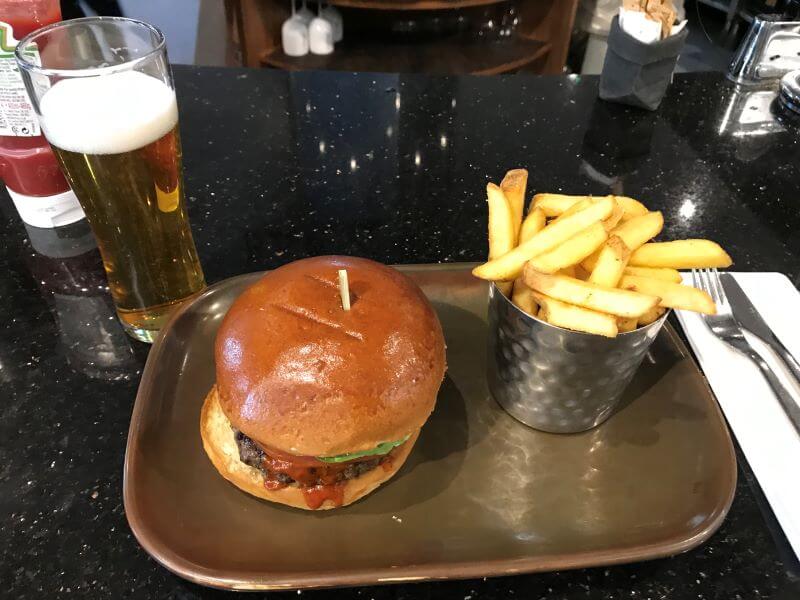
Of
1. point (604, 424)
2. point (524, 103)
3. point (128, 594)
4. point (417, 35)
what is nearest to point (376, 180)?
point (524, 103)

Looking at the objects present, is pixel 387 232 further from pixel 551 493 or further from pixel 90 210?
pixel 551 493

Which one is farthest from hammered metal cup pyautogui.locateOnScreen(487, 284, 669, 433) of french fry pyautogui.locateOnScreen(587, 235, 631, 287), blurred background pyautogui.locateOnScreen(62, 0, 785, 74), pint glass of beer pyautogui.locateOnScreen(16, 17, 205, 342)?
blurred background pyautogui.locateOnScreen(62, 0, 785, 74)

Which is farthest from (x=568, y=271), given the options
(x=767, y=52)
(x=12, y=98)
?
(x=767, y=52)

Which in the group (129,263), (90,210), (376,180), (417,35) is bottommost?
(417,35)

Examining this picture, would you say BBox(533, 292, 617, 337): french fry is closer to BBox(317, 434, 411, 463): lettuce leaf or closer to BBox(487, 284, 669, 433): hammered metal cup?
BBox(487, 284, 669, 433): hammered metal cup

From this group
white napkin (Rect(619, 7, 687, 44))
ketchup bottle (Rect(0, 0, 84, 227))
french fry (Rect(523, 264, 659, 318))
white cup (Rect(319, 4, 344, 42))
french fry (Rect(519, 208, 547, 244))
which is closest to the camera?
french fry (Rect(523, 264, 659, 318))

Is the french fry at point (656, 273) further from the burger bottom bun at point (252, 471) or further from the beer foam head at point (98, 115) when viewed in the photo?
the beer foam head at point (98, 115)

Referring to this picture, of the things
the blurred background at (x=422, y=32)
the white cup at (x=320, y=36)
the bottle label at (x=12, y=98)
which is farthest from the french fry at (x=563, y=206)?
the white cup at (x=320, y=36)
